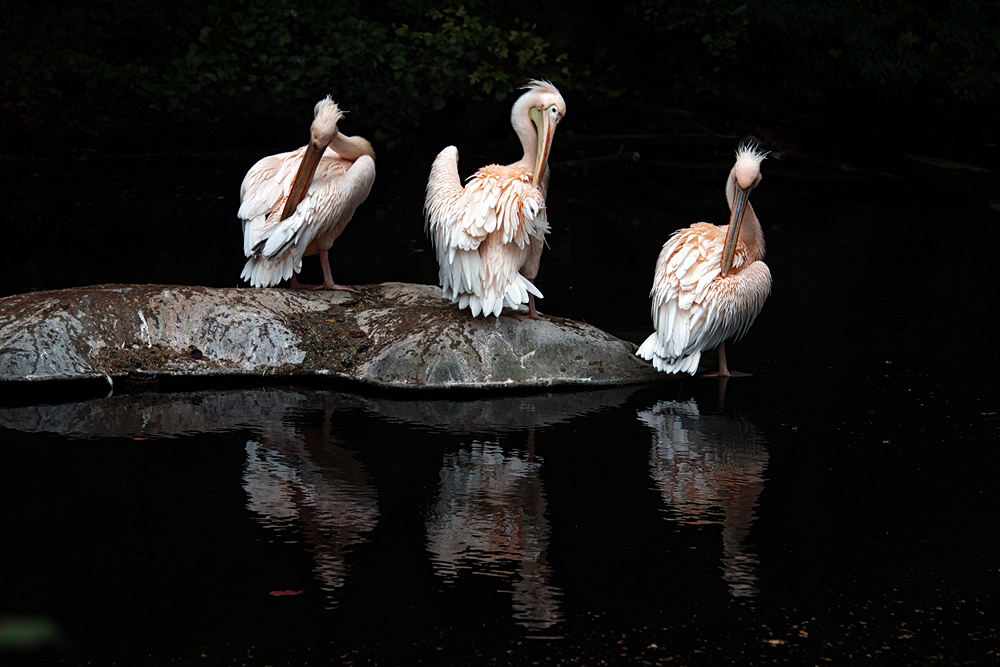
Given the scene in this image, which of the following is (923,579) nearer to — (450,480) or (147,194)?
(450,480)

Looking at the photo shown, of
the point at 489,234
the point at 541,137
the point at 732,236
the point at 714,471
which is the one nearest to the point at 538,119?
the point at 541,137

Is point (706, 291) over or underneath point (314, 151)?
underneath

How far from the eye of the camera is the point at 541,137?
6.54 meters

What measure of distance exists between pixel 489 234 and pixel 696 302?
1160 millimetres

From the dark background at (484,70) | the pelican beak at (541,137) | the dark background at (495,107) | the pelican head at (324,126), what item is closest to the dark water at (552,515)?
the pelican beak at (541,137)

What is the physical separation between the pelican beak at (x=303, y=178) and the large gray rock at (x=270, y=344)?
0.59 m

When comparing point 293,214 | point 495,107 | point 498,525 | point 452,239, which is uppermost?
point 495,107

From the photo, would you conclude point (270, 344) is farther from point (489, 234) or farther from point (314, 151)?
point (489, 234)

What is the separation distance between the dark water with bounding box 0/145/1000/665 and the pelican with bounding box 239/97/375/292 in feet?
3.56

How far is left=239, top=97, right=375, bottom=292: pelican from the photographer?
6.68 meters

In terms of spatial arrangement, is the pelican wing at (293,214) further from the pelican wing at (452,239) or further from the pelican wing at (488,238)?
the pelican wing at (488,238)

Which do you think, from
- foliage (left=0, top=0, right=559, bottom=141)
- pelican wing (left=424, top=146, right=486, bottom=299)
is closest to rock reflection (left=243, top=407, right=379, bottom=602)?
pelican wing (left=424, top=146, right=486, bottom=299)

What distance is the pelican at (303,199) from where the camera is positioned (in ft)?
21.9

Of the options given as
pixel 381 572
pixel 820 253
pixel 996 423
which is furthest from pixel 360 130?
pixel 381 572
